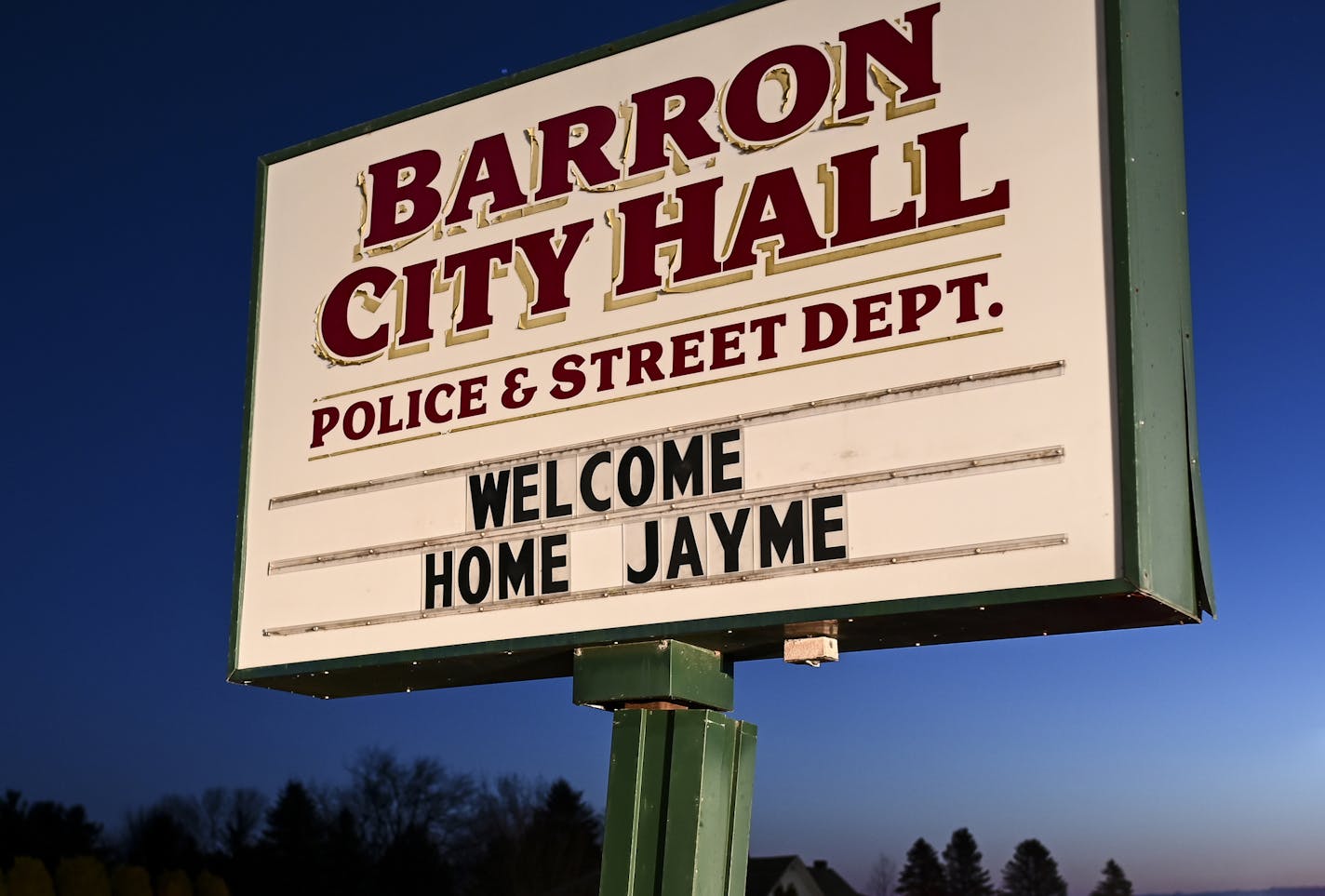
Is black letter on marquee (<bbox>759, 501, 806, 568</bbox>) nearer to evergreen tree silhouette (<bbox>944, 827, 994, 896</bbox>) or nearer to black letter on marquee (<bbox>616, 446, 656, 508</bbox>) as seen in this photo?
black letter on marquee (<bbox>616, 446, 656, 508</bbox>)

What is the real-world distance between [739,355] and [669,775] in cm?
170

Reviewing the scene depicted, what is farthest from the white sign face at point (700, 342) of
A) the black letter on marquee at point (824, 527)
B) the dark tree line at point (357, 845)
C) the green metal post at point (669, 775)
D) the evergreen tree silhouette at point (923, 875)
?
the evergreen tree silhouette at point (923, 875)

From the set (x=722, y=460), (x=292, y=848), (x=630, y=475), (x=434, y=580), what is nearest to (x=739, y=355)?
(x=722, y=460)

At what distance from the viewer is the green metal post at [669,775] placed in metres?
6.36

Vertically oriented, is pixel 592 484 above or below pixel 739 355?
below

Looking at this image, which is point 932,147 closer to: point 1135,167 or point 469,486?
point 1135,167

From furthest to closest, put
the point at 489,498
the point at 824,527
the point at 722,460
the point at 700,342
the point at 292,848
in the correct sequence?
the point at 292,848 → the point at 489,498 → the point at 700,342 → the point at 722,460 → the point at 824,527

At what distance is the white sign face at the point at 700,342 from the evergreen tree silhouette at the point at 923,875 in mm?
111024

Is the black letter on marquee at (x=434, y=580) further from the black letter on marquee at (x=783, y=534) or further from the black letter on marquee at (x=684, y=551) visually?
the black letter on marquee at (x=783, y=534)

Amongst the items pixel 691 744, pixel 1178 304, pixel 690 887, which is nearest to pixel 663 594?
pixel 691 744

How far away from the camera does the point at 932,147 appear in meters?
6.30

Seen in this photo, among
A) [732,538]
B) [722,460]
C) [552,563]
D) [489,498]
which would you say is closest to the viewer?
[732,538]

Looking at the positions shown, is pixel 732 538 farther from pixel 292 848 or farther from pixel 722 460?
pixel 292 848

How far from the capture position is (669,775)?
6.50m
